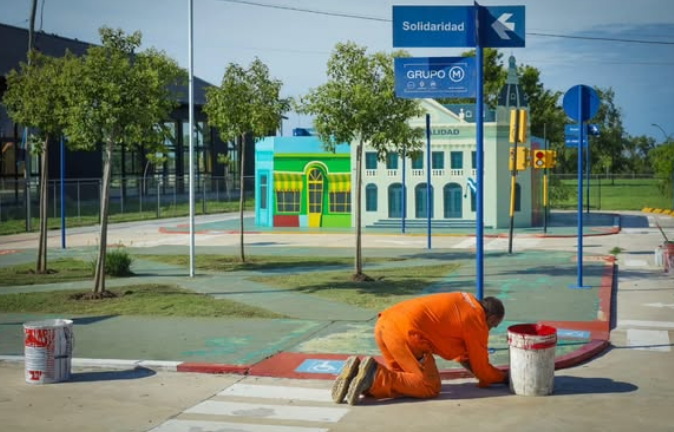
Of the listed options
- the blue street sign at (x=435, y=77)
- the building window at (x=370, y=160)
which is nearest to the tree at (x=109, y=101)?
the blue street sign at (x=435, y=77)

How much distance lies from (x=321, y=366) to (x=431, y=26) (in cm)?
529

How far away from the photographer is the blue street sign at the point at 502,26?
427 inches

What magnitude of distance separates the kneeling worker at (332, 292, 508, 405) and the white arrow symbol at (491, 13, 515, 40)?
12.5 feet

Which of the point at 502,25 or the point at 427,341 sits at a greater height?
the point at 502,25

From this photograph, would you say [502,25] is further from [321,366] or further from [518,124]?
[518,124]

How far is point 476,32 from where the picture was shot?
10.7 metres

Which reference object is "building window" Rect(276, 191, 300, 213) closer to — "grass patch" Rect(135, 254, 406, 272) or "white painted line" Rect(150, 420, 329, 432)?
"grass patch" Rect(135, 254, 406, 272)

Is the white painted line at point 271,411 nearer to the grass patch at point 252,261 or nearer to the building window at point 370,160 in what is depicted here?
the grass patch at point 252,261

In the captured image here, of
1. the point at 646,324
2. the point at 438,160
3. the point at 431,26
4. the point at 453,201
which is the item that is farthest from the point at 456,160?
the point at 431,26

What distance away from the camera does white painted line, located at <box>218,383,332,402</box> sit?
9.01 m

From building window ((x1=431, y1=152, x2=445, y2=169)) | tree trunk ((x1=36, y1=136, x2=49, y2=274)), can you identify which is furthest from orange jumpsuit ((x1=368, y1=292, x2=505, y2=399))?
building window ((x1=431, y1=152, x2=445, y2=169))

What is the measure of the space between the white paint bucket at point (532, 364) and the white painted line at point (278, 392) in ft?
6.49

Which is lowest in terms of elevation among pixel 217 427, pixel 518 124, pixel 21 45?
pixel 217 427

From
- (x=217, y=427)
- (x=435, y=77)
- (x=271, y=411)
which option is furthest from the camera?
(x=435, y=77)
